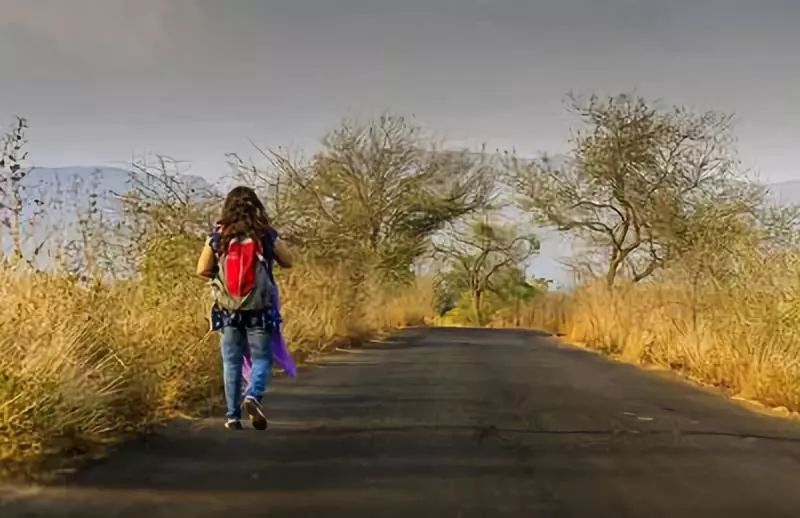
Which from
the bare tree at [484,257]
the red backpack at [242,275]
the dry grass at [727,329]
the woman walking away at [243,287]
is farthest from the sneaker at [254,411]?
the bare tree at [484,257]

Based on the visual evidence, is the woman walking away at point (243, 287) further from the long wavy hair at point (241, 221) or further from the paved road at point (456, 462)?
the paved road at point (456, 462)

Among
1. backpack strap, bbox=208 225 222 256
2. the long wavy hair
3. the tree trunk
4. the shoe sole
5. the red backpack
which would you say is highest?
the tree trunk

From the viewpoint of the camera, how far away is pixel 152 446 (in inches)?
352

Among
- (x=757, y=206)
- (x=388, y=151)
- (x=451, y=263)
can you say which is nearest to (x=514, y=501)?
(x=757, y=206)

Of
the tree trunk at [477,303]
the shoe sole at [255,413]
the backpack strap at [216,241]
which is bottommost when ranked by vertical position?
the shoe sole at [255,413]

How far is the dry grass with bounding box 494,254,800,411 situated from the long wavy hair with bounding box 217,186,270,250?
6.43 meters

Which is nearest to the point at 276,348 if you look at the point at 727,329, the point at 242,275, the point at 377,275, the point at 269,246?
the point at 242,275

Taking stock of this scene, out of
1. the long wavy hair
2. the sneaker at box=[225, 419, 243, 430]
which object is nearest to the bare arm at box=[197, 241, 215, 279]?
the long wavy hair

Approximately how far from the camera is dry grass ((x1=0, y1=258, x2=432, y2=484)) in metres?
8.07

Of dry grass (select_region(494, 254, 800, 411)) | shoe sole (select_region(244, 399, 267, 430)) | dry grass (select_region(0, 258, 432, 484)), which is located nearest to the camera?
dry grass (select_region(0, 258, 432, 484))

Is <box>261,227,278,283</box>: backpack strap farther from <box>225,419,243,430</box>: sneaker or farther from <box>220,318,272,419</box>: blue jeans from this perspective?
<box>225,419,243,430</box>: sneaker

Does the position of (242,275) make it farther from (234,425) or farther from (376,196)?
(376,196)

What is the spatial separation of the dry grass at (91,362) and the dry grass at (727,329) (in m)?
6.54

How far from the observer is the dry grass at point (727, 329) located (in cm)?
1416
